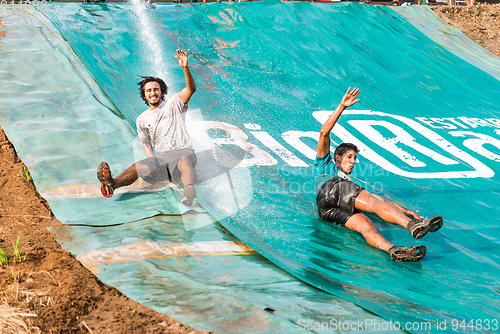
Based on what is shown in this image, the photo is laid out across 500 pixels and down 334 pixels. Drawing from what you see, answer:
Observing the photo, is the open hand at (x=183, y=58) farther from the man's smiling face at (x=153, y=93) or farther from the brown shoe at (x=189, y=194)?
the brown shoe at (x=189, y=194)

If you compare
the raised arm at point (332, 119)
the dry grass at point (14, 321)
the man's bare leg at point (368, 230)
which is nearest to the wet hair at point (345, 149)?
the raised arm at point (332, 119)

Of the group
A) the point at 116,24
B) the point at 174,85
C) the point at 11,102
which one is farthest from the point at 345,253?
the point at 116,24

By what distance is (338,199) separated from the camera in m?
3.49

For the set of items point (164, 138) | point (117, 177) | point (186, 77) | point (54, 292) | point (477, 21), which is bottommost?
point (54, 292)

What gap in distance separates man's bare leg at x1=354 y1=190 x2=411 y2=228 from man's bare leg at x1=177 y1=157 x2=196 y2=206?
4.95ft

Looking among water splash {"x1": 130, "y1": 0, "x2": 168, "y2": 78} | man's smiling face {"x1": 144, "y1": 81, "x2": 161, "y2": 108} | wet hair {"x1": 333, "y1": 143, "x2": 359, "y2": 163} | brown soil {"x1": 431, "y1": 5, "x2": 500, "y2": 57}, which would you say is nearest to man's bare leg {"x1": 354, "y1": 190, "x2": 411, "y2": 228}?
wet hair {"x1": 333, "y1": 143, "x2": 359, "y2": 163}

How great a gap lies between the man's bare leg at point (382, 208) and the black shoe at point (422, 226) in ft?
0.23

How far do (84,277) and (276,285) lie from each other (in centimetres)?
131

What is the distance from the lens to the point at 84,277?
263 centimetres

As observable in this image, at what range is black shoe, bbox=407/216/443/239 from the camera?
2.96 metres

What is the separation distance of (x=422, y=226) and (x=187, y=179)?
6.90 feet

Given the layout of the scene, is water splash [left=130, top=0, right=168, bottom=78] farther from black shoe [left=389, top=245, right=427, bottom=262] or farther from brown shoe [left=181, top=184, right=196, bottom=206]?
black shoe [left=389, top=245, right=427, bottom=262]

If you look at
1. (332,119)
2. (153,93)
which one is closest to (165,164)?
(153,93)

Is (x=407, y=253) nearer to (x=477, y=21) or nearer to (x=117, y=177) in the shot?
(x=117, y=177)
